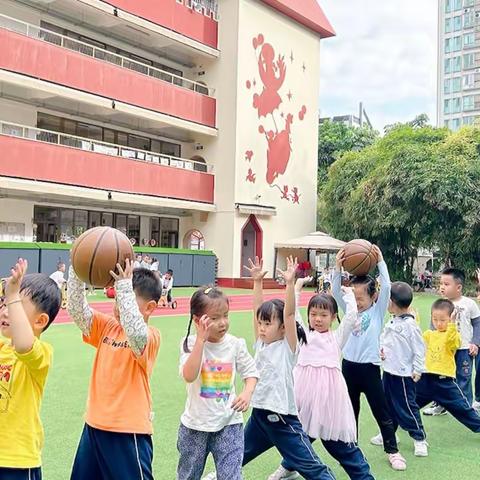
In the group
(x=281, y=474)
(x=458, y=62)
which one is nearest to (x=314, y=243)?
(x=281, y=474)

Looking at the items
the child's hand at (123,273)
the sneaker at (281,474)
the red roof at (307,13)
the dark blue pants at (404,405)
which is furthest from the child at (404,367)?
the red roof at (307,13)

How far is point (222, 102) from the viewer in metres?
24.9

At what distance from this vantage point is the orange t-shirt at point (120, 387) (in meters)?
2.76

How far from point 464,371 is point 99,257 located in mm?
4016

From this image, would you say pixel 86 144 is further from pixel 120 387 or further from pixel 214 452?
pixel 120 387

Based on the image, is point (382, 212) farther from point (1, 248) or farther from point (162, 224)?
point (1, 248)

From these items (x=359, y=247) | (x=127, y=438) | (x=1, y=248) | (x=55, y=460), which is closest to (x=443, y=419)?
(x=359, y=247)

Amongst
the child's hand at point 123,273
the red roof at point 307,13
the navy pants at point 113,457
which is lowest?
the navy pants at point 113,457

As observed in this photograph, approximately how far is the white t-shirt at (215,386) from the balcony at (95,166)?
1580 centimetres

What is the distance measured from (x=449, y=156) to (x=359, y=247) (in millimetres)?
22633

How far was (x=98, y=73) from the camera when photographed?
19.9 m

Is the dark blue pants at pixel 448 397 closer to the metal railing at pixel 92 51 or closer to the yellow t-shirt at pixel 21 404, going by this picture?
the yellow t-shirt at pixel 21 404

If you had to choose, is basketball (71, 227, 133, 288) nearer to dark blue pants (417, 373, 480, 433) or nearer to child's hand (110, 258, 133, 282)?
child's hand (110, 258, 133, 282)

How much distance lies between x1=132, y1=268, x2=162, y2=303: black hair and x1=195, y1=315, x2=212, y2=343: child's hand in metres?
0.24
